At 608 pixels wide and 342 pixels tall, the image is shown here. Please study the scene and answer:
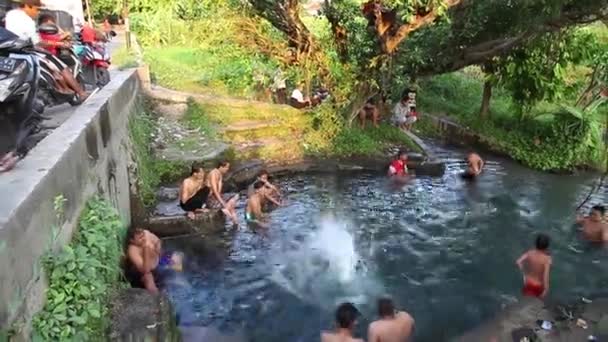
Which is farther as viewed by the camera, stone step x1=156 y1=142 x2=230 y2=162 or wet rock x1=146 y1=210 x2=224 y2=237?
stone step x1=156 y1=142 x2=230 y2=162

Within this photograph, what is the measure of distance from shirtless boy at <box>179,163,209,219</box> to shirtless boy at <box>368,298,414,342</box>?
456 cm

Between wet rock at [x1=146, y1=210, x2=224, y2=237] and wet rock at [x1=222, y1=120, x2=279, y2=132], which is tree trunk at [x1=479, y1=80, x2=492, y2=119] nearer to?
wet rock at [x1=222, y1=120, x2=279, y2=132]

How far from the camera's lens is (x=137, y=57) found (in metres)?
16.9

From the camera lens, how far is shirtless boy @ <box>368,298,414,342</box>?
20.5 feet

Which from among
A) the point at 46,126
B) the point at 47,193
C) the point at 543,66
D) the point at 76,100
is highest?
the point at 543,66

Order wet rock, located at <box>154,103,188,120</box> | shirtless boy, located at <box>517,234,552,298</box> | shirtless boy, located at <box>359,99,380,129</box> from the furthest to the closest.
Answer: shirtless boy, located at <box>359,99,380,129</box>
wet rock, located at <box>154,103,188,120</box>
shirtless boy, located at <box>517,234,552,298</box>

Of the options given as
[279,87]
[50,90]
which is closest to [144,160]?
[50,90]

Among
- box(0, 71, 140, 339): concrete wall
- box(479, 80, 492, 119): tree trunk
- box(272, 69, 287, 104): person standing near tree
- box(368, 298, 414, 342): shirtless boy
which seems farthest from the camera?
box(479, 80, 492, 119): tree trunk

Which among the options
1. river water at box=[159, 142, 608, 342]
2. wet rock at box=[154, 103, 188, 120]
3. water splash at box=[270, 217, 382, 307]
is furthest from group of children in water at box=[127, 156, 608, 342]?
wet rock at box=[154, 103, 188, 120]

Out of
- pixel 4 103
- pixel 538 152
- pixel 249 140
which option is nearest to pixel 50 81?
pixel 4 103

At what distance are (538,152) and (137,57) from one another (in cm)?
1199

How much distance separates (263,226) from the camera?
35.5ft

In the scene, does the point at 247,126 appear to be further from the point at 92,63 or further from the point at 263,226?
the point at 92,63

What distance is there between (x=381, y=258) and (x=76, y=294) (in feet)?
21.4
